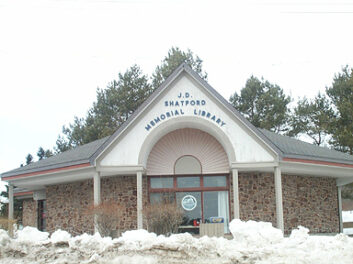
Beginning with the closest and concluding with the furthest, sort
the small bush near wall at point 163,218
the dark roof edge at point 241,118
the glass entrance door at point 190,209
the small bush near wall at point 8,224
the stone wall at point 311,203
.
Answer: the small bush near wall at point 8,224 < the small bush near wall at point 163,218 < the dark roof edge at point 241,118 < the glass entrance door at point 190,209 < the stone wall at point 311,203

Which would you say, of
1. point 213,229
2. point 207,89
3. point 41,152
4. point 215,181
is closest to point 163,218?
point 213,229

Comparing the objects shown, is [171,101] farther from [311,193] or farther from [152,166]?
[311,193]

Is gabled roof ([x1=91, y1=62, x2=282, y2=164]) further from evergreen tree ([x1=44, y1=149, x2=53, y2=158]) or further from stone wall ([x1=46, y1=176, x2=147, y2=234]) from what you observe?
evergreen tree ([x1=44, y1=149, x2=53, y2=158])

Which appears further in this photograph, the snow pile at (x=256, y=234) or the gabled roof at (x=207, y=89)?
the gabled roof at (x=207, y=89)

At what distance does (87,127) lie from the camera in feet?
143

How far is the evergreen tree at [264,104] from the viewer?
4275 centimetres

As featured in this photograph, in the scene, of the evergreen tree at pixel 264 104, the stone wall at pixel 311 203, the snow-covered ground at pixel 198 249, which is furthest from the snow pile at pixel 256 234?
the evergreen tree at pixel 264 104

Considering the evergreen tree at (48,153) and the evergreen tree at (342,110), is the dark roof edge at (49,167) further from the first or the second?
the evergreen tree at (48,153)

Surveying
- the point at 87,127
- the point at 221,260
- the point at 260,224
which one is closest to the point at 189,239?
the point at 221,260

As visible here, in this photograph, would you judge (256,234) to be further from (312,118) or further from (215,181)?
(312,118)

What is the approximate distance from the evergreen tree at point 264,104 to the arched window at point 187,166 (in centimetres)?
2245

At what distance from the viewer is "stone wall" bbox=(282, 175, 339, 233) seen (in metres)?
21.2

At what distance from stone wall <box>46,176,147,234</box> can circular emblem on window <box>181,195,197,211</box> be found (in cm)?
158

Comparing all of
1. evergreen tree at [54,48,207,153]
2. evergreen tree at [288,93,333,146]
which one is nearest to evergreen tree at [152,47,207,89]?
evergreen tree at [54,48,207,153]
